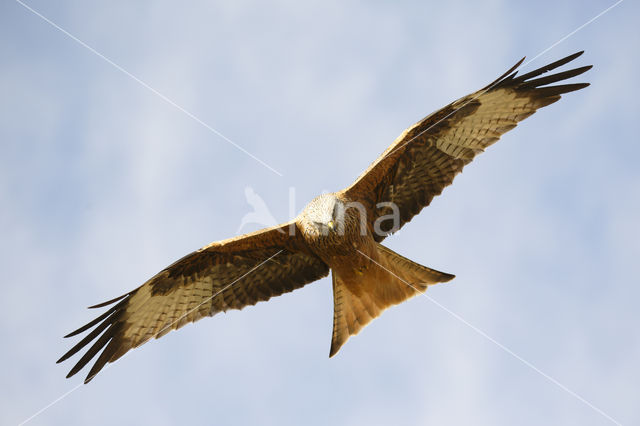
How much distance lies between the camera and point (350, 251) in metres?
6.86

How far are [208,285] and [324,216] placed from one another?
87.9 inches

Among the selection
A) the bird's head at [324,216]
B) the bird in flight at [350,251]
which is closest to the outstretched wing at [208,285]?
the bird in flight at [350,251]

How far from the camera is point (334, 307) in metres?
7.56

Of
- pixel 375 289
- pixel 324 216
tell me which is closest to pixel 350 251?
pixel 324 216

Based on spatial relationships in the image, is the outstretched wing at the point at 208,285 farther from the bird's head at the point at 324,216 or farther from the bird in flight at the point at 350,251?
the bird's head at the point at 324,216

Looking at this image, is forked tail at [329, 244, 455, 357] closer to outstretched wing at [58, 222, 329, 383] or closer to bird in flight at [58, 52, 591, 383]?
bird in flight at [58, 52, 591, 383]

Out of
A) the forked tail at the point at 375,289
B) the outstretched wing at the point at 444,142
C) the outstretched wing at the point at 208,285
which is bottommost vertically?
the forked tail at the point at 375,289

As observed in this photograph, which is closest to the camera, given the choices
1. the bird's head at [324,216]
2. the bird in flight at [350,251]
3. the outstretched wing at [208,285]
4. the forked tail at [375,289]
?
the bird's head at [324,216]

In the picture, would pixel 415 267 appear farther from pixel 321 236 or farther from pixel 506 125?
pixel 506 125

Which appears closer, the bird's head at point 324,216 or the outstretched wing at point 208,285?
the bird's head at point 324,216

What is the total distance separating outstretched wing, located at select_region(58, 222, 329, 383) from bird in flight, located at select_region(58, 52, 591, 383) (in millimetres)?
13

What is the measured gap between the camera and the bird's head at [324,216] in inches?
266

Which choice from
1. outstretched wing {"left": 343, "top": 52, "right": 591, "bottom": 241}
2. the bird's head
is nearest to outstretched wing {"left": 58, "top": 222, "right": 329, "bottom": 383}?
the bird's head

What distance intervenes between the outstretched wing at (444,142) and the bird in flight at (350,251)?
1 cm
